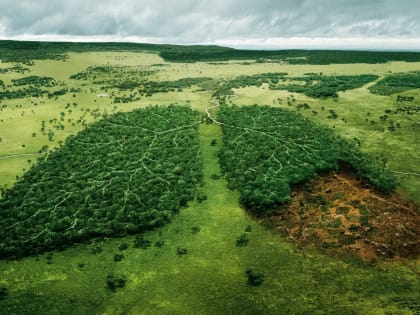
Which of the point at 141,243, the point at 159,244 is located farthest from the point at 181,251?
the point at 141,243

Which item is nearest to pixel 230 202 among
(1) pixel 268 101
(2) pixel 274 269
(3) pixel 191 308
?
(2) pixel 274 269

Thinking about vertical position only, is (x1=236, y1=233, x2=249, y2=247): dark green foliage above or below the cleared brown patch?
below

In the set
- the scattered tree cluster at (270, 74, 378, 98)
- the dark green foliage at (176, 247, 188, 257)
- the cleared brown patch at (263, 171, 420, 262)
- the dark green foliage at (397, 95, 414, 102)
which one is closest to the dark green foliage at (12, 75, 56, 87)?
the scattered tree cluster at (270, 74, 378, 98)

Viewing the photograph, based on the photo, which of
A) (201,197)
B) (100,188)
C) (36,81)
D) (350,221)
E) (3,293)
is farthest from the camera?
(36,81)

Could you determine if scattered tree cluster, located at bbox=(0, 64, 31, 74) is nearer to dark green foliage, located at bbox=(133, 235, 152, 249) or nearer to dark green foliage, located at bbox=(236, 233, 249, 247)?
dark green foliage, located at bbox=(133, 235, 152, 249)

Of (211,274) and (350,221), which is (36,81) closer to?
(211,274)

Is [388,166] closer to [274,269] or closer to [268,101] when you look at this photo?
[274,269]

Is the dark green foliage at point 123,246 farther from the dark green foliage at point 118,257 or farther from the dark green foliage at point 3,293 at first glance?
the dark green foliage at point 3,293
